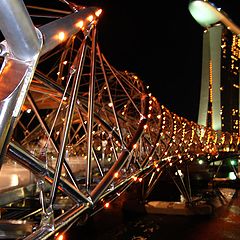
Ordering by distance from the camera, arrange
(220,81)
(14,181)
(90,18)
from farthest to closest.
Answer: (220,81)
(14,181)
(90,18)

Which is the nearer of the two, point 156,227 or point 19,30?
point 19,30

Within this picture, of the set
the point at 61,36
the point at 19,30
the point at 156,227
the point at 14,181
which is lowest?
the point at 156,227

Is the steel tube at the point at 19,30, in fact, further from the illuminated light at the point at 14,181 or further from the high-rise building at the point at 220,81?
the high-rise building at the point at 220,81

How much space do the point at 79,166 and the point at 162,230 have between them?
33.4 feet

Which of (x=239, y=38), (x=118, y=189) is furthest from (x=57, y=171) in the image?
(x=239, y=38)

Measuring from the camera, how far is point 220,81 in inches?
3031

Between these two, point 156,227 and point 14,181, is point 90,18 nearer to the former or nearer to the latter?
point 14,181

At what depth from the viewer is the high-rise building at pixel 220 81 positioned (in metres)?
67.0

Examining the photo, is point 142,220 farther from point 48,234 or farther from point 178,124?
point 48,234

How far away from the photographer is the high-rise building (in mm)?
67000

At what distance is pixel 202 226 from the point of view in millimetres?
19375

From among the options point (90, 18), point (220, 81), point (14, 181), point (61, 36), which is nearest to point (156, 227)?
point (14, 181)

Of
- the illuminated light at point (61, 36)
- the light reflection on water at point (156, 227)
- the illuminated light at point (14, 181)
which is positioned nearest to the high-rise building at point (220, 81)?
the light reflection on water at point (156, 227)

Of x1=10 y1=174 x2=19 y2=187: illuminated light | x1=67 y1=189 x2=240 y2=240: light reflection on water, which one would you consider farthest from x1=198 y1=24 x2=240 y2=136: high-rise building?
x1=10 y1=174 x2=19 y2=187: illuminated light
